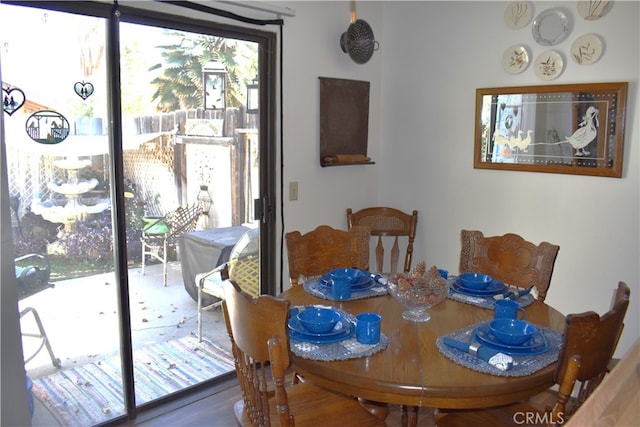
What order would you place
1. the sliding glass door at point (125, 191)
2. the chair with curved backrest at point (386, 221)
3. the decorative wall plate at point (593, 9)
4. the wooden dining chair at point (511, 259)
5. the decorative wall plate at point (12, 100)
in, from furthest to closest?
the chair with curved backrest at point (386, 221) → the decorative wall plate at point (593, 9) → the wooden dining chair at point (511, 259) → the sliding glass door at point (125, 191) → the decorative wall plate at point (12, 100)

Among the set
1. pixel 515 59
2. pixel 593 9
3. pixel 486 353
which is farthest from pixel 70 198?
pixel 593 9

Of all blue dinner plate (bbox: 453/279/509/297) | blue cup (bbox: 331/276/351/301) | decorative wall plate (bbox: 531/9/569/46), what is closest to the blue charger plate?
blue cup (bbox: 331/276/351/301)

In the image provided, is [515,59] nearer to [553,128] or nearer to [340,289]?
[553,128]

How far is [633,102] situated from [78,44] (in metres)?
2.69

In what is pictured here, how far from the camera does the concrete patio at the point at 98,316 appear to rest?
8.07ft

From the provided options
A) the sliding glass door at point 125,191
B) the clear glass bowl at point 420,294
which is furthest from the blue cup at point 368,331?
the sliding glass door at point 125,191

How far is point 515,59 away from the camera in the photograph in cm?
306

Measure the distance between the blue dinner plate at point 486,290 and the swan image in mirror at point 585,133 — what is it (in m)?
1.04

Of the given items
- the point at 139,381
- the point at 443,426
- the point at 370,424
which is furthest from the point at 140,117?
the point at 443,426

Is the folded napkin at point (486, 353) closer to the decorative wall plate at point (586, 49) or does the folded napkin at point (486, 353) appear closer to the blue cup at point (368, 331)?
the blue cup at point (368, 331)

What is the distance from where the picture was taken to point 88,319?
260 cm

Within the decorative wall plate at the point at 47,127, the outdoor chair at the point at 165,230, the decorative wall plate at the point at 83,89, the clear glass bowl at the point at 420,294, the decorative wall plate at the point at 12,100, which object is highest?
the decorative wall plate at the point at 83,89

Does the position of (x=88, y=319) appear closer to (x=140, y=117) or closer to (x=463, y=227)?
(x=140, y=117)

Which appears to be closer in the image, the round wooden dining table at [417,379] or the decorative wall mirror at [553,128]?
the round wooden dining table at [417,379]
